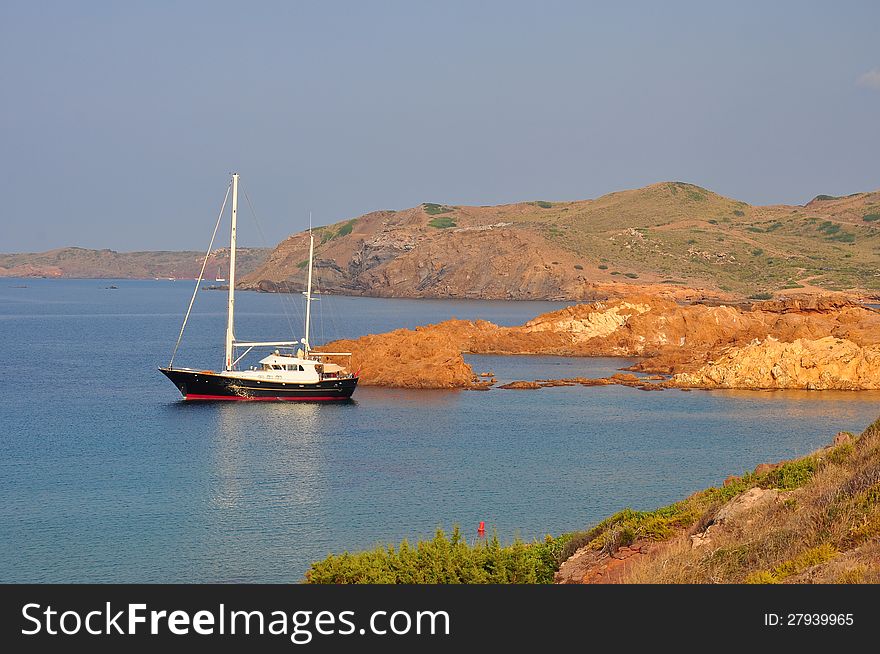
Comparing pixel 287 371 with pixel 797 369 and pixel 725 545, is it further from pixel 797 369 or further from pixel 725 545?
pixel 725 545

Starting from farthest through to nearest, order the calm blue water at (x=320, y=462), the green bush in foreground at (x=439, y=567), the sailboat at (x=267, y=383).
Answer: the sailboat at (x=267, y=383) < the calm blue water at (x=320, y=462) < the green bush in foreground at (x=439, y=567)

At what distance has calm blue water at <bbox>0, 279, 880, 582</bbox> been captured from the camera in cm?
→ 2620

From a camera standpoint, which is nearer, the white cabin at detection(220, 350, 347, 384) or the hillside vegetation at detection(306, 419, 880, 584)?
the hillside vegetation at detection(306, 419, 880, 584)

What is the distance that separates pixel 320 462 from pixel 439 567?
21320 mm

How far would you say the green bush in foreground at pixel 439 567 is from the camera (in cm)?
1588

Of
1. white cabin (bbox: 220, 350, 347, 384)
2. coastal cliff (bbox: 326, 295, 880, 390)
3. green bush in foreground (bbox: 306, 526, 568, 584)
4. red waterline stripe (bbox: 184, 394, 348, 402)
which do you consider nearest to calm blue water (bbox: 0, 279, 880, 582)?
red waterline stripe (bbox: 184, 394, 348, 402)

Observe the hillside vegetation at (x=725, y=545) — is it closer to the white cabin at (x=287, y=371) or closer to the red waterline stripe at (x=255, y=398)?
the white cabin at (x=287, y=371)

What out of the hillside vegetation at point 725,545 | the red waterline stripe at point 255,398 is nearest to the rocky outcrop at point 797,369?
the red waterline stripe at point 255,398

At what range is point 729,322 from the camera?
255 feet

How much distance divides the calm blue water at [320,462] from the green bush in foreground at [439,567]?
7182 millimetres

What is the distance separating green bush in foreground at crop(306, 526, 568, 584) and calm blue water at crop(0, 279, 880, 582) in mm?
7182

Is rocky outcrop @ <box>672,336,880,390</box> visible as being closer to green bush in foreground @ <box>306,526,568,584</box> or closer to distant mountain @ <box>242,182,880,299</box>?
green bush in foreground @ <box>306,526,568,584</box>

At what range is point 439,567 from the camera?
16.0 meters

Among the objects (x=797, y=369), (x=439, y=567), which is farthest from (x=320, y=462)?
(x=797, y=369)
